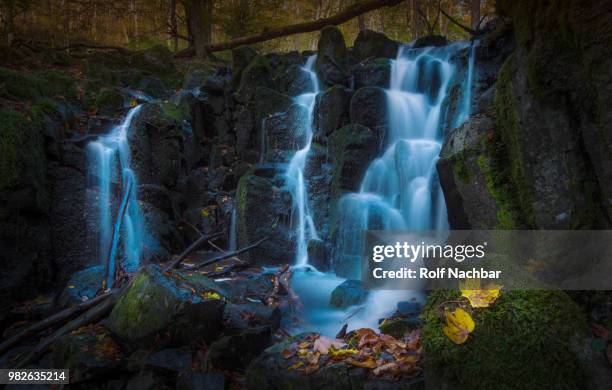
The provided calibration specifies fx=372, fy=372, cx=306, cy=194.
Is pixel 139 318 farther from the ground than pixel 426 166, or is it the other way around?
pixel 426 166

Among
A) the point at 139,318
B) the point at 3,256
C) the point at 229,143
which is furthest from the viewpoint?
the point at 229,143

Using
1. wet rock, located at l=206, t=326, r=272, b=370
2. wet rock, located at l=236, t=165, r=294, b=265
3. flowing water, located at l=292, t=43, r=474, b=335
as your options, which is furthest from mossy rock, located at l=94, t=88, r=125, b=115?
wet rock, located at l=206, t=326, r=272, b=370

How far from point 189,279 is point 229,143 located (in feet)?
26.0

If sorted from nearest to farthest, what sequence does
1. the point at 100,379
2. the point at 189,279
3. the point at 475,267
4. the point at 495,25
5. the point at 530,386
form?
1. the point at 530,386
2. the point at 475,267
3. the point at 100,379
4. the point at 189,279
5. the point at 495,25

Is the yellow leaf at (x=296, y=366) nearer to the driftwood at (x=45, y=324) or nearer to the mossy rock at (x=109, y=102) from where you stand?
the driftwood at (x=45, y=324)

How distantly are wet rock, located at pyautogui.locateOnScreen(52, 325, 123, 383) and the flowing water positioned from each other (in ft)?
8.67

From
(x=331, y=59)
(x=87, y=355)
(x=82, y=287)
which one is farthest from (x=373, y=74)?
(x=87, y=355)

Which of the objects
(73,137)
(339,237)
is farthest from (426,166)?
(73,137)

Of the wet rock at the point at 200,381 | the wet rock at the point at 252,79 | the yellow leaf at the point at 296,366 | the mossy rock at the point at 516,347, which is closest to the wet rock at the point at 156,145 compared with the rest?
the wet rock at the point at 252,79

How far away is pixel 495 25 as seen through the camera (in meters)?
10.3

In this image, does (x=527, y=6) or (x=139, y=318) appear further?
(x=139, y=318)

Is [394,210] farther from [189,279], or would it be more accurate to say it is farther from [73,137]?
[73,137]

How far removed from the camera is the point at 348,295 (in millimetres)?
6199

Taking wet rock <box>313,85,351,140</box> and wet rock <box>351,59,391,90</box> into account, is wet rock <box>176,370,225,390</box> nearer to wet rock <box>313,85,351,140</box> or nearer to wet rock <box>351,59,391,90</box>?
wet rock <box>313,85,351,140</box>
